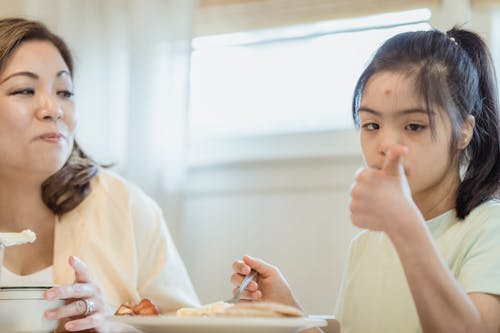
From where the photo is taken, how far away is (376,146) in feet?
3.77

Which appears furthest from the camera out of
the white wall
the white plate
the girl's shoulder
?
the white wall

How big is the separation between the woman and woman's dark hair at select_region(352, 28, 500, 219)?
725 mm

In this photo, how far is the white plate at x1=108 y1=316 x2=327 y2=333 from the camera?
0.79 metres

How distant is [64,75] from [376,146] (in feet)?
2.90

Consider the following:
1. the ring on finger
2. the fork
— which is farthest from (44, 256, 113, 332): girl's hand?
the fork

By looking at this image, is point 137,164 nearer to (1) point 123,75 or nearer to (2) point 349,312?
(1) point 123,75

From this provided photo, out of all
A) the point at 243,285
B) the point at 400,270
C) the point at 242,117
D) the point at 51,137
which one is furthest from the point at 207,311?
the point at 242,117

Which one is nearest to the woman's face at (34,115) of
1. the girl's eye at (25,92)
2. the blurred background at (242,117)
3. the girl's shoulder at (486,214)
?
the girl's eye at (25,92)

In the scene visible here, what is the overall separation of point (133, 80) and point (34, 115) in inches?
31.1

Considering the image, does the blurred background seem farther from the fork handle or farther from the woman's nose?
the fork handle

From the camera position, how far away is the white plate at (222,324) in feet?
2.58

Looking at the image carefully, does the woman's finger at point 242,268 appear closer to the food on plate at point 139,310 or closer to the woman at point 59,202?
the food on plate at point 139,310

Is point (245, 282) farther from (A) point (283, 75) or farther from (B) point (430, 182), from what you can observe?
(A) point (283, 75)

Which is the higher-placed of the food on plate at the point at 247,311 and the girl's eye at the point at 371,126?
the girl's eye at the point at 371,126
